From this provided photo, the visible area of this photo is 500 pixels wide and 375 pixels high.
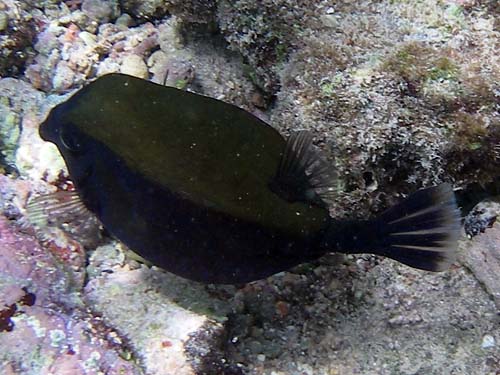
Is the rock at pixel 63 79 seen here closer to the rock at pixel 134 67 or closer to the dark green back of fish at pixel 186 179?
the rock at pixel 134 67

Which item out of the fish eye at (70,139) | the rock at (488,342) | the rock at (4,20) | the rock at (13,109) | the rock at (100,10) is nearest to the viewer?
the fish eye at (70,139)

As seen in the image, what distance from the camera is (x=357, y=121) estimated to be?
8.87ft

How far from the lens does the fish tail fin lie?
7.11 ft

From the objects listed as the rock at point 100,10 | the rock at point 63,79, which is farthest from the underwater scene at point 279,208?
the rock at point 100,10

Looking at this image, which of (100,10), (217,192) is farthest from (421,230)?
(100,10)

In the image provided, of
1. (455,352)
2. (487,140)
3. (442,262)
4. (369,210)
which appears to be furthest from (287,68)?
(455,352)

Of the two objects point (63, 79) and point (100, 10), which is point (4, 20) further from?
point (100, 10)

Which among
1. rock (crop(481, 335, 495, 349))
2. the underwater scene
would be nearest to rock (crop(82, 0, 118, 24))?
the underwater scene

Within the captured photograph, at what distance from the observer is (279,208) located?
7.45ft

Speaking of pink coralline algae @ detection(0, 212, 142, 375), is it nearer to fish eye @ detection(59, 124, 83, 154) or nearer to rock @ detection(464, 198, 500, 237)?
fish eye @ detection(59, 124, 83, 154)

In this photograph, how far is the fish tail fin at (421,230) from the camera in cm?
217

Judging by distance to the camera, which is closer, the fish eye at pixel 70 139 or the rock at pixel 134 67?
the fish eye at pixel 70 139

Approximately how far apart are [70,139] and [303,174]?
3.67 feet

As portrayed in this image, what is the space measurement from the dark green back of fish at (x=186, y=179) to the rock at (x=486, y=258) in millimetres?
1124
